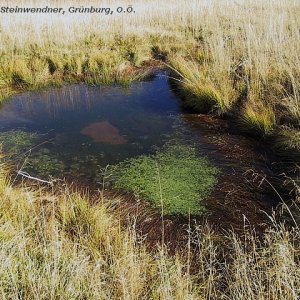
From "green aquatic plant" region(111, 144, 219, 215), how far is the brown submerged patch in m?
0.52

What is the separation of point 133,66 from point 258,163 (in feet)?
13.3

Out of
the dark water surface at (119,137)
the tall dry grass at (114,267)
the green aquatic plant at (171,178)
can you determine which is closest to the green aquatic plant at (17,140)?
the dark water surface at (119,137)

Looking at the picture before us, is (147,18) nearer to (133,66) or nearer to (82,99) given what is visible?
(133,66)

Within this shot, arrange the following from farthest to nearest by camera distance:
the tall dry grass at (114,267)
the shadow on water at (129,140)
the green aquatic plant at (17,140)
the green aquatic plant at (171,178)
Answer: the green aquatic plant at (17,140) < the green aquatic plant at (171,178) < the shadow on water at (129,140) < the tall dry grass at (114,267)

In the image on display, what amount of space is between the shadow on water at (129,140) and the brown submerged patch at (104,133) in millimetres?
11

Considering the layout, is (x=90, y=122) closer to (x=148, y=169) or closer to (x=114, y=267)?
(x=148, y=169)

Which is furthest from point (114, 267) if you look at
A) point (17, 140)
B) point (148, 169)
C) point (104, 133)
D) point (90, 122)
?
point (90, 122)

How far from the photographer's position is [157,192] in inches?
133

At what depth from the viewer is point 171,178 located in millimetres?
3584

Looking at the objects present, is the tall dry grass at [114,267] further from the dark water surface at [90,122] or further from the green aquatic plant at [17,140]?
the green aquatic plant at [17,140]

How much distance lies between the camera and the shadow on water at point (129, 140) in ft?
10.2

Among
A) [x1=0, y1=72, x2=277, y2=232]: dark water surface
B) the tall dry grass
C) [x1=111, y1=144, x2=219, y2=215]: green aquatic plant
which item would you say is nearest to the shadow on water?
[x1=0, y1=72, x2=277, y2=232]: dark water surface

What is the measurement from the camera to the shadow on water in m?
3.11

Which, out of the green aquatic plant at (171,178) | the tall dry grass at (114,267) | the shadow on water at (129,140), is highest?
the tall dry grass at (114,267)
